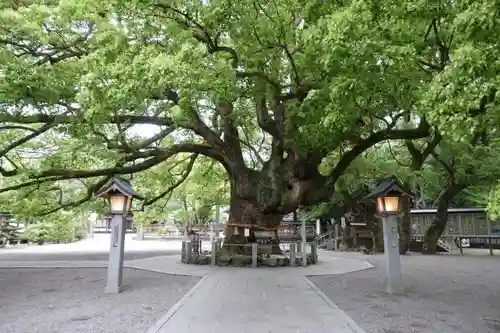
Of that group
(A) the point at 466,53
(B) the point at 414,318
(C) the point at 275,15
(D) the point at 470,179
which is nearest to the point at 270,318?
(B) the point at 414,318

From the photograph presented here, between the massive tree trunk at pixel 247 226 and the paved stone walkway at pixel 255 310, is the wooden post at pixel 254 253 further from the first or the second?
the paved stone walkway at pixel 255 310

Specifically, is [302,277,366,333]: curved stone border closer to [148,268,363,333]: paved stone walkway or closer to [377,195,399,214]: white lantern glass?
[148,268,363,333]: paved stone walkway

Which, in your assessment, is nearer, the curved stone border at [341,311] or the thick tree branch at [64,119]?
the curved stone border at [341,311]

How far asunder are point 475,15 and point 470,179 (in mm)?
15411

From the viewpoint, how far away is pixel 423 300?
745 cm

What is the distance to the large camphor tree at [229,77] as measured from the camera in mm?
6613

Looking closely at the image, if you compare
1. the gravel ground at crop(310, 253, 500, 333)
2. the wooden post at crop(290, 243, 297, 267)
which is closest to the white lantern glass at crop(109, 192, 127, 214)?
the gravel ground at crop(310, 253, 500, 333)

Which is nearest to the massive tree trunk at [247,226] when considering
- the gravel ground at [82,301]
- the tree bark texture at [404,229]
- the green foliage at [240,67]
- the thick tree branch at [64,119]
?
the green foliage at [240,67]

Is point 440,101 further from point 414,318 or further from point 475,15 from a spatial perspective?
point 414,318

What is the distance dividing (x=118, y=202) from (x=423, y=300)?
6365mm

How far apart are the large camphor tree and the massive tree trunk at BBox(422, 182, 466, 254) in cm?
772

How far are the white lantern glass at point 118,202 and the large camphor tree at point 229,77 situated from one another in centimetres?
166

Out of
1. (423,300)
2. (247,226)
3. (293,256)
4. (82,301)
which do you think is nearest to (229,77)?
(82,301)

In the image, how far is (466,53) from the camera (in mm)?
4531
